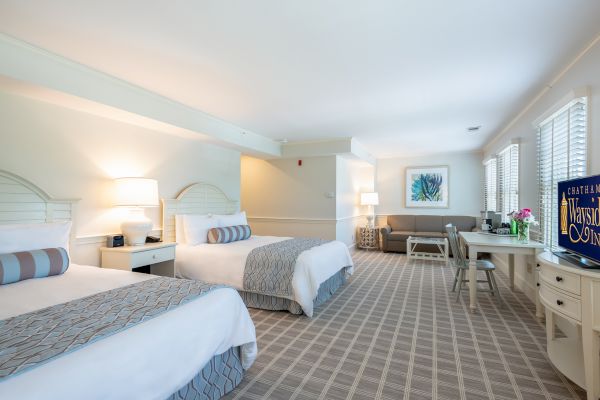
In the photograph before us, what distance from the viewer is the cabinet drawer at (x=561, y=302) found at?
180cm

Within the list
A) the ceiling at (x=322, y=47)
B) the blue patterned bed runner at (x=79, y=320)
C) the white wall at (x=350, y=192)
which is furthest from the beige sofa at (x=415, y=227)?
the blue patterned bed runner at (x=79, y=320)

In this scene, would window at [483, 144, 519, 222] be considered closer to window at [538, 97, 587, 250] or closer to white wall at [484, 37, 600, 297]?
white wall at [484, 37, 600, 297]

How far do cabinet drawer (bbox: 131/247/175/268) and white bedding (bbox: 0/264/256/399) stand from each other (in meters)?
0.79

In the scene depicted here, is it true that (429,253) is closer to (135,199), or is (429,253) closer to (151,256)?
(151,256)

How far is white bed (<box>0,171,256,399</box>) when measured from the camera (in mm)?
1075

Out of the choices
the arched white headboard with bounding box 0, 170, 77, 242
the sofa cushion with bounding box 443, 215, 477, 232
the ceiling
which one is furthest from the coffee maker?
the arched white headboard with bounding box 0, 170, 77, 242

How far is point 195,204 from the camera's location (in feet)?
15.0

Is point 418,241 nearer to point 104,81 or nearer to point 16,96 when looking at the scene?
point 104,81

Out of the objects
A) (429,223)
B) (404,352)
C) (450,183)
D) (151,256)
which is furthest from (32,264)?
(450,183)

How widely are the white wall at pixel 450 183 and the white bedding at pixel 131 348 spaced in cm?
668

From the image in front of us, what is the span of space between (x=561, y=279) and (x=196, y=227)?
12.6 ft

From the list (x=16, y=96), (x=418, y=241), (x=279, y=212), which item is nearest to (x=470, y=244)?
(x=418, y=241)

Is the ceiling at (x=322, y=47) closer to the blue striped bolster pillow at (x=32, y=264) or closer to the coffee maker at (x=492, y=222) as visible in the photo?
the coffee maker at (x=492, y=222)

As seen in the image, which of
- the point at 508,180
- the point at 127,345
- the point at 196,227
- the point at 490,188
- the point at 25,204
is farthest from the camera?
the point at 490,188
